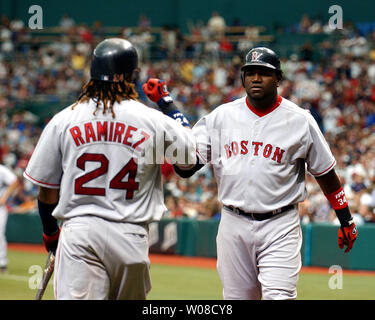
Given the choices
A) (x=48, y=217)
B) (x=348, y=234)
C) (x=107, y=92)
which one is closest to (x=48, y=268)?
(x=48, y=217)

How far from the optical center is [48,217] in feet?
14.6

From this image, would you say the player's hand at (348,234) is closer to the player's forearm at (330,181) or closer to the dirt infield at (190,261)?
the player's forearm at (330,181)

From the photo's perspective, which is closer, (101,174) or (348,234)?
(101,174)

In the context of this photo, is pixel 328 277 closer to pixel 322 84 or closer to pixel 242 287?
pixel 242 287

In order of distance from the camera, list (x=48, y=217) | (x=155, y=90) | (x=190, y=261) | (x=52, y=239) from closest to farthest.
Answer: (x=48, y=217) → (x=52, y=239) → (x=155, y=90) → (x=190, y=261)

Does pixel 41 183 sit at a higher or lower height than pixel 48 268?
higher

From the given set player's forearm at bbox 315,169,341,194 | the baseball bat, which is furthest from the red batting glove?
player's forearm at bbox 315,169,341,194

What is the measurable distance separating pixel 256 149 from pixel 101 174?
1.79 metres

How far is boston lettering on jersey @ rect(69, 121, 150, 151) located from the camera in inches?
159

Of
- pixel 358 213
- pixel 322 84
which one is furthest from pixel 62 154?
pixel 322 84

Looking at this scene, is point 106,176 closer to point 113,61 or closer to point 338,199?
point 113,61

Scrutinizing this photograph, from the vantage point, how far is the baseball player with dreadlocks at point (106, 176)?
Answer: 13.1 ft

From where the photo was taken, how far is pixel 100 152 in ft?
13.2
